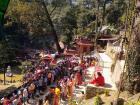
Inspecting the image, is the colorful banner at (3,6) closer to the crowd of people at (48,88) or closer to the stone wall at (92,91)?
the crowd of people at (48,88)

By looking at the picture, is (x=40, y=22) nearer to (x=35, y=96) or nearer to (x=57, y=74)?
(x=57, y=74)

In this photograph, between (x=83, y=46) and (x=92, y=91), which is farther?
(x=83, y=46)

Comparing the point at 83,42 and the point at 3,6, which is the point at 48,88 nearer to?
the point at 3,6

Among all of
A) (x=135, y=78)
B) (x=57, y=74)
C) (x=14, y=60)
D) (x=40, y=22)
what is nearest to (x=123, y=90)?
(x=135, y=78)

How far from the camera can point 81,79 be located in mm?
23250

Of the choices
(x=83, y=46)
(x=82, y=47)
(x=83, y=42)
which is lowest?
(x=82, y=47)

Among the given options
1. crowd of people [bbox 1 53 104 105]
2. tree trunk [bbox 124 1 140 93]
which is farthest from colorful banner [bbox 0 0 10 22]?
crowd of people [bbox 1 53 104 105]

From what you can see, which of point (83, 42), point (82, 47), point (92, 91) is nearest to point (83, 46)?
point (82, 47)

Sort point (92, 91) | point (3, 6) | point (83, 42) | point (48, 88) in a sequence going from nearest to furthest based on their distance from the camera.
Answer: point (3, 6)
point (92, 91)
point (48, 88)
point (83, 42)

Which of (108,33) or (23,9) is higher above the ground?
(23,9)

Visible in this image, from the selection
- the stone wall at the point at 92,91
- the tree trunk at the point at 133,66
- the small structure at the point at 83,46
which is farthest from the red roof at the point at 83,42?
the tree trunk at the point at 133,66

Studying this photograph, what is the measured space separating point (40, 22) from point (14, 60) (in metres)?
14.1

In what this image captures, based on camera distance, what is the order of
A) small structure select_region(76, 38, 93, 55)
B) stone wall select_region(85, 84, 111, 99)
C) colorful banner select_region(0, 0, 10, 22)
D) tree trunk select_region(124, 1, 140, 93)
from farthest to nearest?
small structure select_region(76, 38, 93, 55), stone wall select_region(85, 84, 111, 99), tree trunk select_region(124, 1, 140, 93), colorful banner select_region(0, 0, 10, 22)

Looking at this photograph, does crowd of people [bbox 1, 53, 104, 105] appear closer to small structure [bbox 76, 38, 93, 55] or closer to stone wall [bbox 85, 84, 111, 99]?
stone wall [bbox 85, 84, 111, 99]
